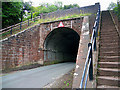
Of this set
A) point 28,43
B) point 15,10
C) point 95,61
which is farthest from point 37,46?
point 95,61

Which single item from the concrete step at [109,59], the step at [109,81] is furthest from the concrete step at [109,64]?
the step at [109,81]

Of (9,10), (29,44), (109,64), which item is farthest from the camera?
(9,10)

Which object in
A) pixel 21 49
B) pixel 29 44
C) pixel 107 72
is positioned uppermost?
pixel 29 44

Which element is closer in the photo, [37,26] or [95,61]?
[95,61]

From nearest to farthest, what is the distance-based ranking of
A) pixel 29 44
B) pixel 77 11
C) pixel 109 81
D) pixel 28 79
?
pixel 109 81, pixel 28 79, pixel 29 44, pixel 77 11

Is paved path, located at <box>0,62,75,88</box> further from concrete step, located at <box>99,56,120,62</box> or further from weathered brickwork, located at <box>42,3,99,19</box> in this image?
weathered brickwork, located at <box>42,3,99,19</box>

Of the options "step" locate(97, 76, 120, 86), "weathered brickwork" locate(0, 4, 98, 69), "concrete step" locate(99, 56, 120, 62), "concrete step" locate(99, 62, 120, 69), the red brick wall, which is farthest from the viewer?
"weathered brickwork" locate(0, 4, 98, 69)

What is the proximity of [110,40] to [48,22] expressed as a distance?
7596 millimetres

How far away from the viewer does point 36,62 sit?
10.4 meters

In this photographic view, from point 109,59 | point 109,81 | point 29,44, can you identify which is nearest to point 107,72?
point 109,81

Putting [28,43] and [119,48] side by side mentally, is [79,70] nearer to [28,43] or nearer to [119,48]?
[119,48]

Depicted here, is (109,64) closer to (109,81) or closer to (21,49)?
(109,81)

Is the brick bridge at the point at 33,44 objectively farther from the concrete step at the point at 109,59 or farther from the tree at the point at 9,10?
the concrete step at the point at 109,59

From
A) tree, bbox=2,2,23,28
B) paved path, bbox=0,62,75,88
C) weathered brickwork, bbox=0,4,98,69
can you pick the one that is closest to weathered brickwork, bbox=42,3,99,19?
weathered brickwork, bbox=0,4,98,69
